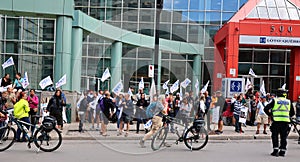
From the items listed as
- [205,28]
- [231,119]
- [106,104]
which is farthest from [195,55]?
[231,119]

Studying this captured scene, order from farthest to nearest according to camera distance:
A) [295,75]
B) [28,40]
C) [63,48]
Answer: [28,40] < [295,75] < [63,48]

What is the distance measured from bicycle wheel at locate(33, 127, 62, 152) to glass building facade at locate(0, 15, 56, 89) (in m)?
20.0

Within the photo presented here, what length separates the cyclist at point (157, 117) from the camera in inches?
328

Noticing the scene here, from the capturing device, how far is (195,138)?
36.2 ft

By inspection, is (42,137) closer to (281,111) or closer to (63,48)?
(281,111)

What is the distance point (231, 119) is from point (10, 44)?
19.8 meters

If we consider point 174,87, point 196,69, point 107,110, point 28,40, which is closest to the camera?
point 196,69

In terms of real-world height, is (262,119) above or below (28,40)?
below

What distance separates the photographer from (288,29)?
24062 mm

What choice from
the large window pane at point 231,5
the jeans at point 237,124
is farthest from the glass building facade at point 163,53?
the large window pane at point 231,5

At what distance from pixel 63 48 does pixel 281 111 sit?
11.2m

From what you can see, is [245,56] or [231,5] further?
[231,5]

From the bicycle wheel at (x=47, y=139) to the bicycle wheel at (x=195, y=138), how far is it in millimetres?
3243

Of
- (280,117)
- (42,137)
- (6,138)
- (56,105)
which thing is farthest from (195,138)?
(56,105)
